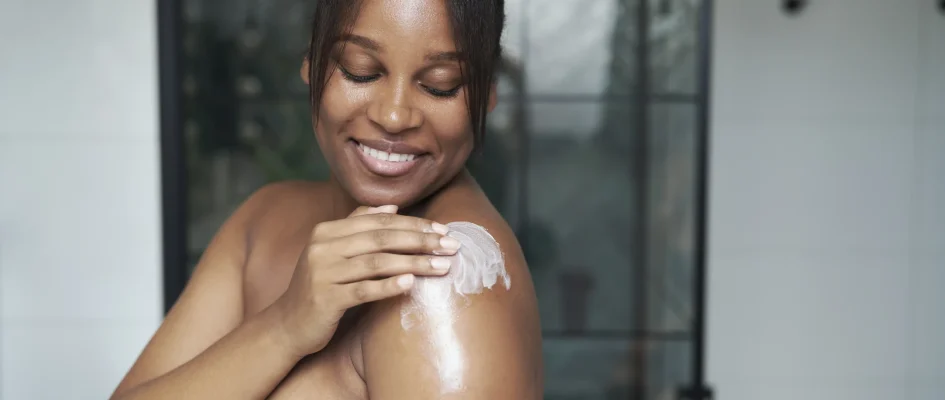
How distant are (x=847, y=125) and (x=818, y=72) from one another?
0.18m

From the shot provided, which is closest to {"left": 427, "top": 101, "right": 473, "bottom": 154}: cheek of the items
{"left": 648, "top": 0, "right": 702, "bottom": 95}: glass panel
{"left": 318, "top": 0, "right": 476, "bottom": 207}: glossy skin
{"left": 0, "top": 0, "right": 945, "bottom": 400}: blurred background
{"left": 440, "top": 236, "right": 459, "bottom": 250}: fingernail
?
{"left": 318, "top": 0, "right": 476, "bottom": 207}: glossy skin

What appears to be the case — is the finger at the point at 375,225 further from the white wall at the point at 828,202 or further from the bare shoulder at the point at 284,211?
the white wall at the point at 828,202

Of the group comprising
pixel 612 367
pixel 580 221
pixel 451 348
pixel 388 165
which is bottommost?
pixel 612 367

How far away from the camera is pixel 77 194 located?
7.51 feet

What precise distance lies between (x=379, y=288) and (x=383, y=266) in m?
0.02

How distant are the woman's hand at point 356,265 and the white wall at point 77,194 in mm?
1888

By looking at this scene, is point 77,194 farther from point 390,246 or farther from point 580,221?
point 390,246

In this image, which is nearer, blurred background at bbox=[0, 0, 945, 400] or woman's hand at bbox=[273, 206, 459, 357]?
woman's hand at bbox=[273, 206, 459, 357]

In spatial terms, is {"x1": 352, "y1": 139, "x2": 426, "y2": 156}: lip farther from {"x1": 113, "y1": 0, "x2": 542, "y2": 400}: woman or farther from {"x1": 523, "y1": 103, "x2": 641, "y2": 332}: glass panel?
{"x1": 523, "y1": 103, "x2": 641, "y2": 332}: glass panel

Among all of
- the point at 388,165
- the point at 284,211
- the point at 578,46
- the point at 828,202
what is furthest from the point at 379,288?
the point at 828,202

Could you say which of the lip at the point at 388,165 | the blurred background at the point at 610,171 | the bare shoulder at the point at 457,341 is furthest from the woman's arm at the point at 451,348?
the blurred background at the point at 610,171

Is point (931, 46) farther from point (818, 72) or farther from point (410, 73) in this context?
point (410, 73)

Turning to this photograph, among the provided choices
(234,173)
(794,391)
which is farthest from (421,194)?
(794,391)

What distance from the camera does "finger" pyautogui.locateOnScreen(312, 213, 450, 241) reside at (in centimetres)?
57
